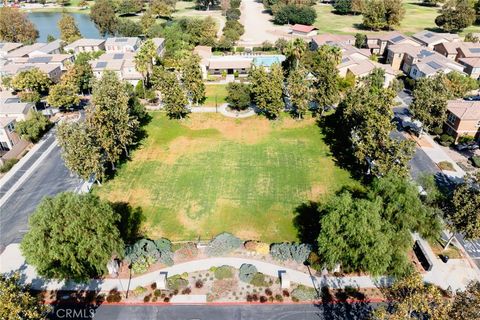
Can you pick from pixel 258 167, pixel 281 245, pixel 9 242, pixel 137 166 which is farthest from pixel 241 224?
pixel 9 242

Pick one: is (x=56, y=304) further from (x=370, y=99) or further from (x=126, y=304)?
(x=370, y=99)

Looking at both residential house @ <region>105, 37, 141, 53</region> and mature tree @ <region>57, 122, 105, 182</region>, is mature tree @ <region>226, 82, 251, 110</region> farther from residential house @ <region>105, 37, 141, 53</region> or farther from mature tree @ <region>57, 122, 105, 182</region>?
residential house @ <region>105, 37, 141, 53</region>

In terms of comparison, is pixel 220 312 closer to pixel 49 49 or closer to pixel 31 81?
pixel 31 81

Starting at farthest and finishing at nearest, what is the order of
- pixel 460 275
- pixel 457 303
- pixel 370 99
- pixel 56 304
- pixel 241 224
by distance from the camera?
pixel 370 99
pixel 241 224
pixel 460 275
pixel 56 304
pixel 457 303

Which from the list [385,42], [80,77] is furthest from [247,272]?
[385,42]

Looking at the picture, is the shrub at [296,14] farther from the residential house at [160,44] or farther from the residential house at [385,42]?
the residential house at [160,44]

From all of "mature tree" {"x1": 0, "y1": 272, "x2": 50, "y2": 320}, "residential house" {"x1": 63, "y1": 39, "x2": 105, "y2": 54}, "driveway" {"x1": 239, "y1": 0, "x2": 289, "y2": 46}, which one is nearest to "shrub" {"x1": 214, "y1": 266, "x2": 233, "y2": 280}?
"mature tree" {"x1": 0, "y1": 272, "x2": 50, "y2": 320}

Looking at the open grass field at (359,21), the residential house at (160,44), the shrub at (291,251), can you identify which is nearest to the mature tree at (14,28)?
the residential house at (160,44)
